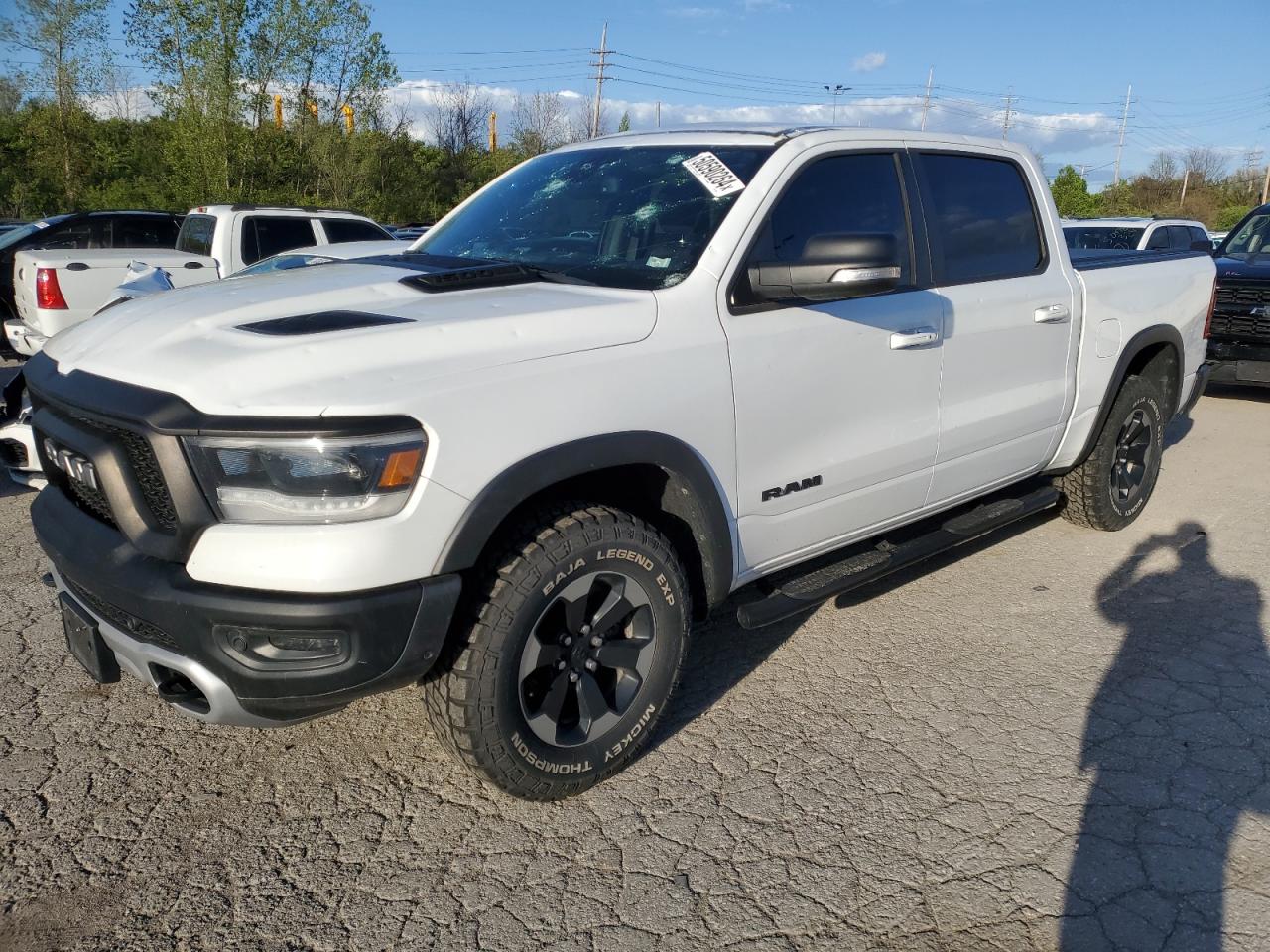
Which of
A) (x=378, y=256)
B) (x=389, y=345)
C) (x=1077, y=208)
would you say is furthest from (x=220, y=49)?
(x=1077, y=208)

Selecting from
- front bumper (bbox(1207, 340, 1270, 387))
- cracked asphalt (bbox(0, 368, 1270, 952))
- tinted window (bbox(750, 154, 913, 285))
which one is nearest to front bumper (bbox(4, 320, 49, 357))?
cracked asphalt (bbox(0, 368, 1270, 952))

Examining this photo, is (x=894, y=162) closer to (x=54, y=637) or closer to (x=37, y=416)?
(x=37, y=416)

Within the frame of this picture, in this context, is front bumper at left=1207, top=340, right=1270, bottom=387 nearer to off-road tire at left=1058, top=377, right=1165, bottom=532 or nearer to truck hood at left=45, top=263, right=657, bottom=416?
off-road tire at left=1058, top=377, right=1165, bottom=532

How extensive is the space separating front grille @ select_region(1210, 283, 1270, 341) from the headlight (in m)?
8.66

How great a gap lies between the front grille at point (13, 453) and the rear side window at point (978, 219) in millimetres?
4110

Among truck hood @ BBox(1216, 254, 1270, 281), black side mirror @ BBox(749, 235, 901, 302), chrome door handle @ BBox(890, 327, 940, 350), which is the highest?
black side mirror @ BBox(749, 235, 901, 302)

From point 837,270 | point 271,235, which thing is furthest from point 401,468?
point 271,235

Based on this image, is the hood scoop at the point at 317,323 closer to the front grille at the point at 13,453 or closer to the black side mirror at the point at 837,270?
the black side mirror at the point at 837,270

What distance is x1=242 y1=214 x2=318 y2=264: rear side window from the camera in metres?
10.5

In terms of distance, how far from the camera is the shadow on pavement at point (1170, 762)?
8.30ft

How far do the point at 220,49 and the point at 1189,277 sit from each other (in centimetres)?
2231

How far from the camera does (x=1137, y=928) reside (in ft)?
8.06

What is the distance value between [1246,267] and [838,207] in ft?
25.6

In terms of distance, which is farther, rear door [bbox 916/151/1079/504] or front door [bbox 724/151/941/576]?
rear door [bbox 916/151/1079/504]
